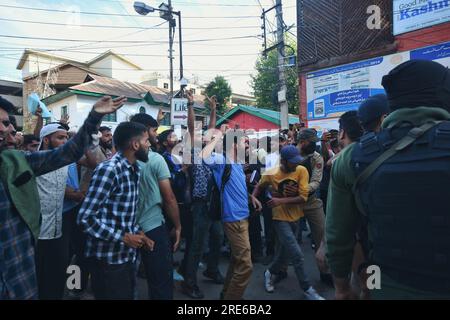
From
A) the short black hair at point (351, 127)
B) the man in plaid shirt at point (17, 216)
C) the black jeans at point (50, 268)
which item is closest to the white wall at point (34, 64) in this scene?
the black jeans at point (50, 268)

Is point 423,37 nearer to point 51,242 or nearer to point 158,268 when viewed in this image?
point 158,268

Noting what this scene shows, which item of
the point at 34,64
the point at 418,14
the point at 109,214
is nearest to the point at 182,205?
the point at 109,214

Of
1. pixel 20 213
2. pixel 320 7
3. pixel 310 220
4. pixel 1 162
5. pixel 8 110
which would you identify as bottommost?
pixel 310 220

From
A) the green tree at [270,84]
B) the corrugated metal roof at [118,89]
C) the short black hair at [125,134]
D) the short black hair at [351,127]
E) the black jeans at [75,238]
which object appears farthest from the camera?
the green tree at [270,84]

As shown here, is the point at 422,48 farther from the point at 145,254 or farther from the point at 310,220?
the point at 145,254

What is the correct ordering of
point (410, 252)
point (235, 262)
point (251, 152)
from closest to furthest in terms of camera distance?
point (410, 252)
point (235, 262)
point (251, 152)

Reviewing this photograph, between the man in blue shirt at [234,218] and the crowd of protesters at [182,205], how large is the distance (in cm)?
1

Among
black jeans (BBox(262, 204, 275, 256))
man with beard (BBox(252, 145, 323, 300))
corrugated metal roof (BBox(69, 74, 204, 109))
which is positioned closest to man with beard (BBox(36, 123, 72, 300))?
man with beard (BBox(252, 145, 323, 300))

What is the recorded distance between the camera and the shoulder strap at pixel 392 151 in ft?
4.54

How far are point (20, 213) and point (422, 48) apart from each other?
37.1 feet

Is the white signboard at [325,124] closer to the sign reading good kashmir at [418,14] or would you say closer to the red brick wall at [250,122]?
the sign reading good kashmir at [418,14]

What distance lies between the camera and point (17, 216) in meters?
1.85
